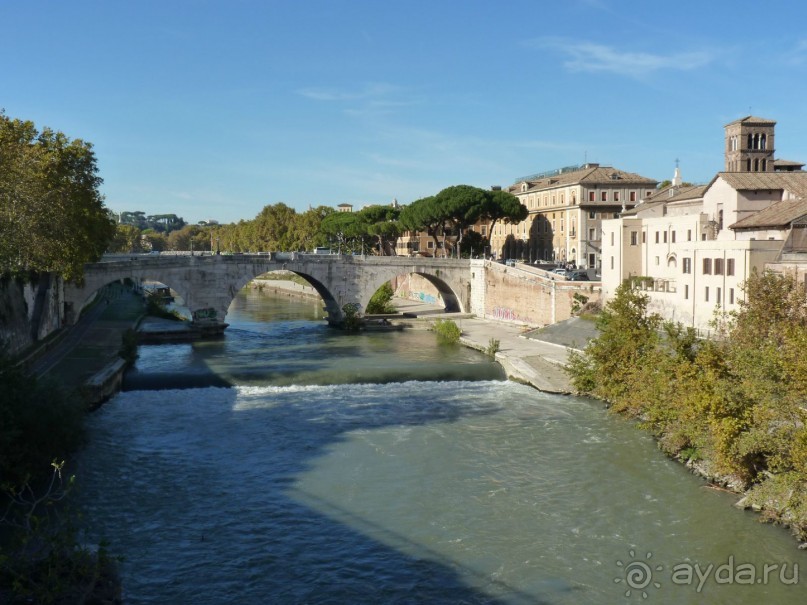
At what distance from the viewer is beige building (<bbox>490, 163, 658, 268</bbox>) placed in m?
72.8

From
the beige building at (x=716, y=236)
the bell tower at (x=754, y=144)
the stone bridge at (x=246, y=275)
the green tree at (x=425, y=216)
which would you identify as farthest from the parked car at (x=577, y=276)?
the green tree at (x=425, y=216)

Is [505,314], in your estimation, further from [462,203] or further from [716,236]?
[462,203]

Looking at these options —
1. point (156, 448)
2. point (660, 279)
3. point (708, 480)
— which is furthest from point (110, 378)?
point (660, 279)

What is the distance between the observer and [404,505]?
68.6 ft

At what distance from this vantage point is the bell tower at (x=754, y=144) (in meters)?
52.1

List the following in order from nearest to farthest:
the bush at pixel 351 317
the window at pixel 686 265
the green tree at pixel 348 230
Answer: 1. the window at pixel 686 265
2. the bush at pixel 351 317
3. the green tree at pixel 348 230

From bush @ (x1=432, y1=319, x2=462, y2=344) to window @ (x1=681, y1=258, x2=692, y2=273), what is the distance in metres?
14.8

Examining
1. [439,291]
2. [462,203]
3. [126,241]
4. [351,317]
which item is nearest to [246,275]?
[351,317]

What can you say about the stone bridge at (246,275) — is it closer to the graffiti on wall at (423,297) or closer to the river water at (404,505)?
the graffiti on wall at (423,297)

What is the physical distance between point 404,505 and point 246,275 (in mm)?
37462

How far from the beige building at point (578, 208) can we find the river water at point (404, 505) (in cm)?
4174

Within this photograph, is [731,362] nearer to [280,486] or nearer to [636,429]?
[636,429]

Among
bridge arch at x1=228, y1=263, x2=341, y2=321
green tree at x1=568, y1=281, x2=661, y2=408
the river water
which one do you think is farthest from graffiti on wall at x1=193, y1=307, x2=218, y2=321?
green tree at x1=568, y1=281, x2=661, y2=408

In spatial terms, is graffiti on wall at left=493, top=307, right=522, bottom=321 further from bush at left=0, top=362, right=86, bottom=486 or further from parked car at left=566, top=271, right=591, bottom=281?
bush at left=0, top=362, right=86, bottom=486
